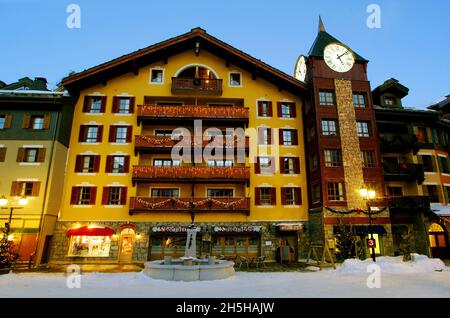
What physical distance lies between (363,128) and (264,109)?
28.9 ft

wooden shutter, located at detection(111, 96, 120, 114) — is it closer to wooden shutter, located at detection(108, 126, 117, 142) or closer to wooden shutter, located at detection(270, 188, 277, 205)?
wooden shutter, located at detection(108, 126, 117, 142)

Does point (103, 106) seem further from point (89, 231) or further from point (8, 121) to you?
point (89, 231)

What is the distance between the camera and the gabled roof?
80.3ft

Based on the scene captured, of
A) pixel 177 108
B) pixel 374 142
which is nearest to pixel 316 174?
pixel 374 142

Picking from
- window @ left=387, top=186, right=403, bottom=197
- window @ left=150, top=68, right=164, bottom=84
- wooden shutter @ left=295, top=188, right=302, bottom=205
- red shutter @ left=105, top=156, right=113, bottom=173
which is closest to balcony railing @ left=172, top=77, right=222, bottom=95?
window @ left=150, top=68, right=164, bottom=84

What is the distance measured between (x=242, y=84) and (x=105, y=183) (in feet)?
50.0

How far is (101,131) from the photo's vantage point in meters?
24.2

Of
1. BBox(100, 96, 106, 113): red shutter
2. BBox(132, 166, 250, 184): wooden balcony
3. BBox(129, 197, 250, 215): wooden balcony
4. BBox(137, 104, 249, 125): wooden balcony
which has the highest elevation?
BBox(100, 96, 106, 113): red shutter

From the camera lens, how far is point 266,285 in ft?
39.6

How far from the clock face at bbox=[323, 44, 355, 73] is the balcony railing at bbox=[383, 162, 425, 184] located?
30.7ft

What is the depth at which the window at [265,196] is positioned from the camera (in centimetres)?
2388

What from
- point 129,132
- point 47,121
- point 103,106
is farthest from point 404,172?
point 47,121

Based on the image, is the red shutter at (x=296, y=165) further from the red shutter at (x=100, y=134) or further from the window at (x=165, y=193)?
the red shutter at (x=100, y=134)
